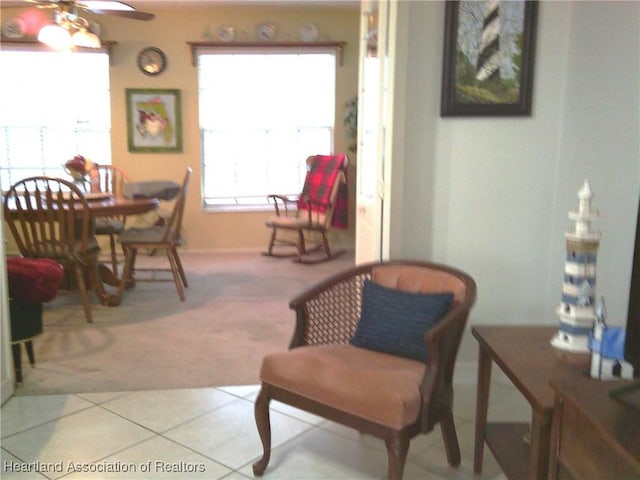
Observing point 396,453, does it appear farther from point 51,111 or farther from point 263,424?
point 51,111

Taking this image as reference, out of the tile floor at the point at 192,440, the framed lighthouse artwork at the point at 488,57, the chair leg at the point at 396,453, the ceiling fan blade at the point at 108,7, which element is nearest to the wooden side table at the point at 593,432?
the chair leg at the point at 396,453

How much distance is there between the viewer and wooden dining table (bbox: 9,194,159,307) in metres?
4.16

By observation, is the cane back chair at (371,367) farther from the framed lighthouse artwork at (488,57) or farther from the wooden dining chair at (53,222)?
the wooden dining chair at (53,222)

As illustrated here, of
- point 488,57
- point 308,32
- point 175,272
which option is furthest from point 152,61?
point 488,57

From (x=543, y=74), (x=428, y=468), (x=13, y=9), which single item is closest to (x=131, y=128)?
(x=13, y=9)

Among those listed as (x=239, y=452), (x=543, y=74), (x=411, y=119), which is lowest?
(x=239, y=452)

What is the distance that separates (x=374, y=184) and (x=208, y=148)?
386 centimetres

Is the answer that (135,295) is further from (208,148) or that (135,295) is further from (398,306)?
(398,306)

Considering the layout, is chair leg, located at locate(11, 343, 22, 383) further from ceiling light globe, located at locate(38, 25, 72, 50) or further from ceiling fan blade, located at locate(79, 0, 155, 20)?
ceiling fan blade, located at locate(79, 0, 155, 20)

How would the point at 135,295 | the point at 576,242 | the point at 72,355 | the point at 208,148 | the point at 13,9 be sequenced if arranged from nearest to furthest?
the point at 576,242, the point at 72,355, the point at 135,295, the point at 13,9, the point at 208,148

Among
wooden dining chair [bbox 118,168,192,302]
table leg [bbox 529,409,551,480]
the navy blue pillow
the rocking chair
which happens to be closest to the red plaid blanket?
the rocking chair

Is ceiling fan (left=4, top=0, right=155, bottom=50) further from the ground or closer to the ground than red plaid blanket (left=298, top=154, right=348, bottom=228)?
further from the ground

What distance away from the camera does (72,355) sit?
11.2 ft

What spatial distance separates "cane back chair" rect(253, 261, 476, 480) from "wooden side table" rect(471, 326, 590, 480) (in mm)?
111
